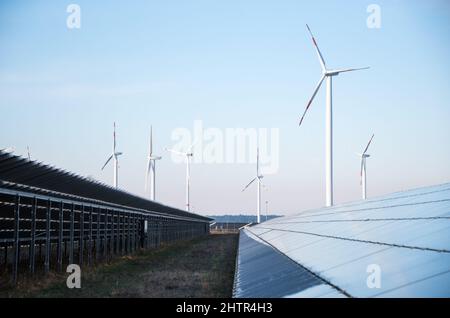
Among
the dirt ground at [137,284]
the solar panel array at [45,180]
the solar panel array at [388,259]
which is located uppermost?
the solar panel array at [45,180]

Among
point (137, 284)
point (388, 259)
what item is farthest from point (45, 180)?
point (388, 259)

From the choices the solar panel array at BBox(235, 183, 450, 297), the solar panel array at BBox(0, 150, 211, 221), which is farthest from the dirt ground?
the solar panel array at BBox(235, 183, 450, 297)

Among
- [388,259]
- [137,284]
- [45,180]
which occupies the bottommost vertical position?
[137,284]

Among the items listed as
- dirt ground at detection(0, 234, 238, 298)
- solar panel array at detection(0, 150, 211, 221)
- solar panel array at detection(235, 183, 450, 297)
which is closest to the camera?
solar panel array at detection(235, 183, 450, 297)

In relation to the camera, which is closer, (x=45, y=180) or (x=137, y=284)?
(x=137, y=284)

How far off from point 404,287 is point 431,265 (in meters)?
1.26

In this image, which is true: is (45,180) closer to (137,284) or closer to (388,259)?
(137,284)

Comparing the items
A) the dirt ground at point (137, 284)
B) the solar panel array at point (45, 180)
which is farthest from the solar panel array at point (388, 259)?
the solar panel array at point (45, 180)

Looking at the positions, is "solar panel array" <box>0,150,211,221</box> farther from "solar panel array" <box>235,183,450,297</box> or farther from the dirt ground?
"solar panel array" <box>235,183,450,297</box>

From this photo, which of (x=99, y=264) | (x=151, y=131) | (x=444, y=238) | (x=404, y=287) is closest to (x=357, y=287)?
(x=404, y=287)

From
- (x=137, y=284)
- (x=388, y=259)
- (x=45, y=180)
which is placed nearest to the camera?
(x=388, y=259)

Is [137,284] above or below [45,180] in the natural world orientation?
below

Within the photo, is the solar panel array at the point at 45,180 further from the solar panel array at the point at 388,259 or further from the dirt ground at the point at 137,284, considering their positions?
the solar panel array at the point at 388,259
